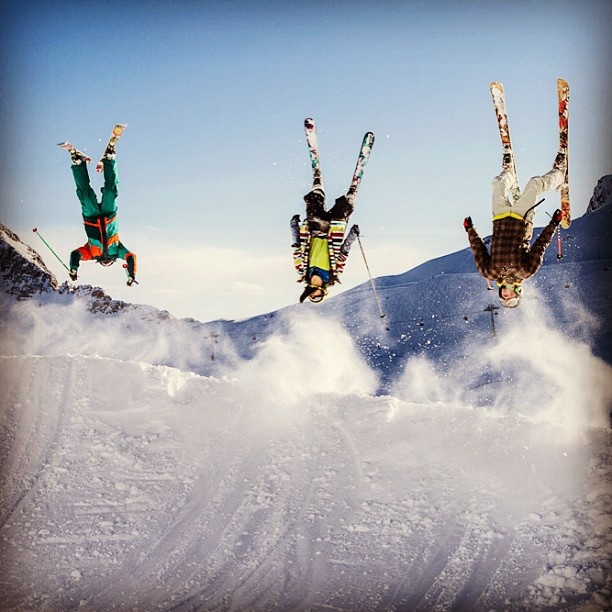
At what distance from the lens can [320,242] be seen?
966 cm

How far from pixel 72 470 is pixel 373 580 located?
723 centimetres

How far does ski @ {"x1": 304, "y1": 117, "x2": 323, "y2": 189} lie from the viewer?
9461 mm

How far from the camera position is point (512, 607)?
9.02 m

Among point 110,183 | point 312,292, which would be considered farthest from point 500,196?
point 110,183

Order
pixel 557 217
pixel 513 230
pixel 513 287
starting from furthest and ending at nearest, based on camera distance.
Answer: pixel 513 287, pixel 513 230, pixel 557 217

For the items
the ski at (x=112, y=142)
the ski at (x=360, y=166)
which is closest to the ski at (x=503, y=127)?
the ski at (x=360, y=166)

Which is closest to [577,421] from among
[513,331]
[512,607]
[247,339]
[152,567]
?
[512,607]

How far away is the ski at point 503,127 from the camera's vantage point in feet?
26.8

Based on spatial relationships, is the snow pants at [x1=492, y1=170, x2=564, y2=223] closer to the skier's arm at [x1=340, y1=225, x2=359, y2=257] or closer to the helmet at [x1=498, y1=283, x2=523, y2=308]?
the helmet at [x1=498, y1=283, x2=523, y2=308]

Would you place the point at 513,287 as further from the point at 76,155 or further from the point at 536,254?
the point at 76,155

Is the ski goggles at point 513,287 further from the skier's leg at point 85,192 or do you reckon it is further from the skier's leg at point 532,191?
the skier's leg at point 85,192

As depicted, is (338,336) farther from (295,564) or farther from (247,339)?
(295,564)

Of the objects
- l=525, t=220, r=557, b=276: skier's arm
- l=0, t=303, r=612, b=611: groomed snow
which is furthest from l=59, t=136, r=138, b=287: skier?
l=525, t=220, r=557, b=276: skier's arm

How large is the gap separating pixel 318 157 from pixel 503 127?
2.88 m
